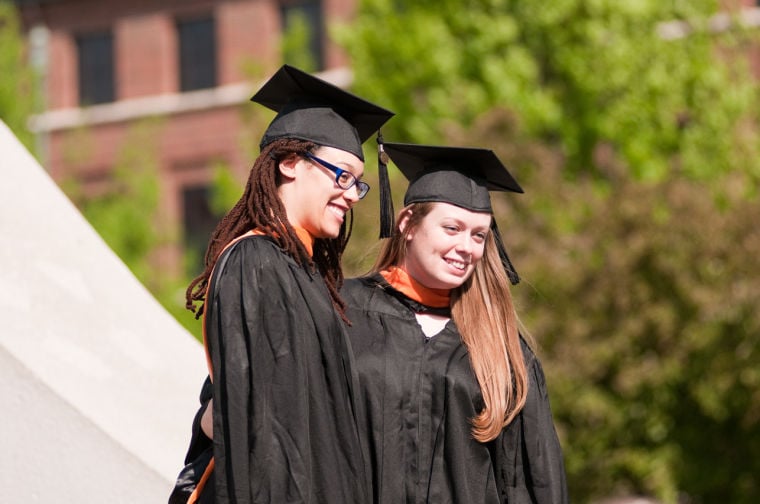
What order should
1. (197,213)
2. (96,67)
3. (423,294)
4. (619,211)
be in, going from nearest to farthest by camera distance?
(423,294) → (619,211) → (197,213) → (96,67)

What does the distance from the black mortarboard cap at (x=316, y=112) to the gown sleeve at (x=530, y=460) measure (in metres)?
1.00

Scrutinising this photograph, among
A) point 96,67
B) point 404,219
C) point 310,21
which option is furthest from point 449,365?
point 96,67

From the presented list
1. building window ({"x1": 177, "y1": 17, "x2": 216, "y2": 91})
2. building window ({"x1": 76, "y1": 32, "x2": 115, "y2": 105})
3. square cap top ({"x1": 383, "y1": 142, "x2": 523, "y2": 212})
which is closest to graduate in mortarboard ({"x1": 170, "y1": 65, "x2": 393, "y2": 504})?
square cap top ({"x1": 383, "y1": 142, "x2": 523, "y2": 212})

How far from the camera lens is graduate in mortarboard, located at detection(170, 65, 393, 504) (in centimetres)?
335

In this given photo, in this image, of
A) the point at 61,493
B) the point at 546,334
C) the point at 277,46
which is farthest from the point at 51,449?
the point at 277,46

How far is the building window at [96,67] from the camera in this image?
27719mm

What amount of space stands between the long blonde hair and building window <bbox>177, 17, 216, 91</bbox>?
22.8m

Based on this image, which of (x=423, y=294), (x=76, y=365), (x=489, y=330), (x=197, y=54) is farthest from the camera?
(x=197, y=54)

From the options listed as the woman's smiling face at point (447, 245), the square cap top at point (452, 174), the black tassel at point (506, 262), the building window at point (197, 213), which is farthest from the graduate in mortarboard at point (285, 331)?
the building window at point (197, 213)

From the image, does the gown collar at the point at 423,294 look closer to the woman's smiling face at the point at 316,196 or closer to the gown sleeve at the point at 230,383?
the woman's smiling face at the point at 316,196

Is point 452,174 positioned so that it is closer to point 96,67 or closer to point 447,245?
point 447,245

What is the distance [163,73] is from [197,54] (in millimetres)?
784

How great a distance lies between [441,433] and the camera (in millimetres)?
4203

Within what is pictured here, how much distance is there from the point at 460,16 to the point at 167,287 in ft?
16.5
